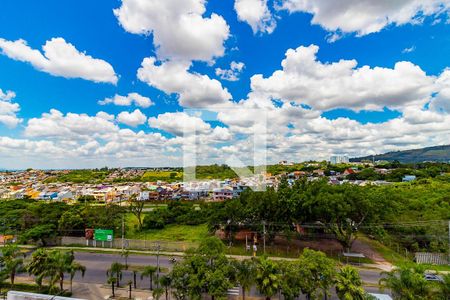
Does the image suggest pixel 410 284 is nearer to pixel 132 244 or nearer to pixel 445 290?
pixel 445 290

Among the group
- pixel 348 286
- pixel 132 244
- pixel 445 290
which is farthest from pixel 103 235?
pixel 445 290

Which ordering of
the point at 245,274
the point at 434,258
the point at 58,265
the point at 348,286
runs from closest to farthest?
the point at 348,286
the point at 245,274
the point at 58,265
the point at 434,258

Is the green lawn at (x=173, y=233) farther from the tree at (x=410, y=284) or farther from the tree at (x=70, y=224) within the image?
the tree at (x=410, y=284)

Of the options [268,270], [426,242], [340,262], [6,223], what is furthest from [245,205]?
[6,223]

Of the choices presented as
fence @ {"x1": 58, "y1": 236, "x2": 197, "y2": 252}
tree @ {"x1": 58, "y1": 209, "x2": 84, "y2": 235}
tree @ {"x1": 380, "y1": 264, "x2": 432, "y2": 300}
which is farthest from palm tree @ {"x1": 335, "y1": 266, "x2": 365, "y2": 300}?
tree @ {"x1": 58, "y1": 209, "x2": 84, "y2": 235}

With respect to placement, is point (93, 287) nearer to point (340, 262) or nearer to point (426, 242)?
point (340, 262)

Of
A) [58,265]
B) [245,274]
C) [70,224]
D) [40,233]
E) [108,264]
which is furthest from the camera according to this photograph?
[70,224]
